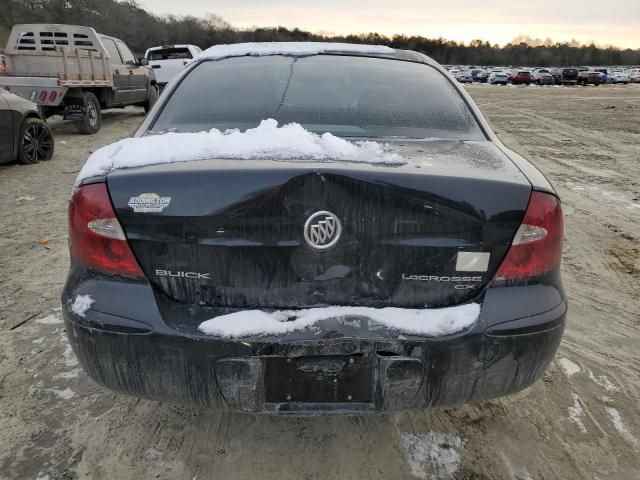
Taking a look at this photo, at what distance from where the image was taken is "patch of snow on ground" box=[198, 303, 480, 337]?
1.71 m

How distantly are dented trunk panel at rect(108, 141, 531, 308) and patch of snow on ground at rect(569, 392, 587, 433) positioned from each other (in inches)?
43.4

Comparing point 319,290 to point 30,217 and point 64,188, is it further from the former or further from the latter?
point 64,188

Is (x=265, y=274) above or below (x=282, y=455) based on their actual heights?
above

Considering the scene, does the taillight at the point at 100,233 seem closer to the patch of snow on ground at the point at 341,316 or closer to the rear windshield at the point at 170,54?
the patch of snow on ground at the point at 341,316

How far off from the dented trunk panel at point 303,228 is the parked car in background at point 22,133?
642 centimetres

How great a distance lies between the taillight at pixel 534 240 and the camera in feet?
5.82

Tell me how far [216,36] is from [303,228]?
7894 cm

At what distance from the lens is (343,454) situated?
218 cm

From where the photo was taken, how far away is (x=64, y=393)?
254 centimetres

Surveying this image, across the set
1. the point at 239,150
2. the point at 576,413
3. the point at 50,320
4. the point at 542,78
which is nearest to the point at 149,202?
the point at 239,150

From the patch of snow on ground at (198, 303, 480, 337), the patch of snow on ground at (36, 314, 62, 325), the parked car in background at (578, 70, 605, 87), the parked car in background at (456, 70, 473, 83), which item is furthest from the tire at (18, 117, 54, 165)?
the parked car in background at (456, 70, 473, 83)

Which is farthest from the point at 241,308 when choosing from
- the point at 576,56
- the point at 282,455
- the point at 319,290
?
the point at 576,56

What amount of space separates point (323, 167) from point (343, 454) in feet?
4.07

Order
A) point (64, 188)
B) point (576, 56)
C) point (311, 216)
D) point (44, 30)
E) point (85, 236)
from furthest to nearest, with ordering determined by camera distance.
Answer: point (576, 56) < point (44, 30) < point (64, 188) < point (85, 236) < point (311, 216)
